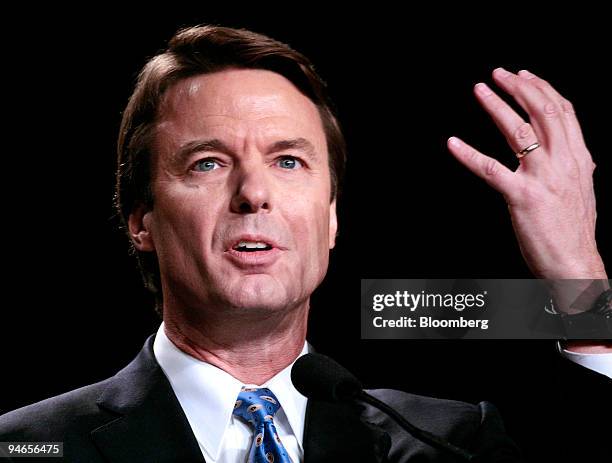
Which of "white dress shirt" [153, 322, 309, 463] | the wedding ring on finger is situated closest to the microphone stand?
"white dress shirt" [153, 322, 309, 463]

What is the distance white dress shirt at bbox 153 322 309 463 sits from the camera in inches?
95.3

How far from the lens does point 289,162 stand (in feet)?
8.70

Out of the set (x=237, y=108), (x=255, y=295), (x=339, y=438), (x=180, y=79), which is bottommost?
(x=339, y=438)

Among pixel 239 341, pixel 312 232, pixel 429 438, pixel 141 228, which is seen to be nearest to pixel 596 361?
pixel 429 438

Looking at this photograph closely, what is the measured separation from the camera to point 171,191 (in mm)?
Answer: 2615

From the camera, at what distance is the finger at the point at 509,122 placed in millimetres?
2346

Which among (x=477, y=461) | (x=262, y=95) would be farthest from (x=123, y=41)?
(x=477, y=461)

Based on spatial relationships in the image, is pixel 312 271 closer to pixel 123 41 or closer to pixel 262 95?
pixel 262 95

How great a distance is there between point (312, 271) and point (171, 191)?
430 millimetres

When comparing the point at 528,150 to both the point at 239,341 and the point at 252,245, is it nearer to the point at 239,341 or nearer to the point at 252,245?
the point at 252,245

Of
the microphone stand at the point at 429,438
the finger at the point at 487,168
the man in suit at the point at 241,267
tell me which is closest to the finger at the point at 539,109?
the man in suit at the point at 241,267

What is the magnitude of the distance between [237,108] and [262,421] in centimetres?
81

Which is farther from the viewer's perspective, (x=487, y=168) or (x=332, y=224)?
(x=332, y=224)

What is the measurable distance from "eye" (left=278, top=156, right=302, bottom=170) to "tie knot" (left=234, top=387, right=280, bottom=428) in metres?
0.59
